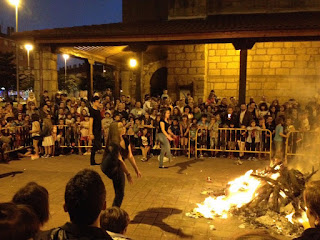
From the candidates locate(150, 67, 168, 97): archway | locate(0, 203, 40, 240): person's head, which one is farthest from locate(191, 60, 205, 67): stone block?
locate(0, 203, 40, 240): person's head

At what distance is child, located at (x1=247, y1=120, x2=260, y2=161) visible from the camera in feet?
32.8

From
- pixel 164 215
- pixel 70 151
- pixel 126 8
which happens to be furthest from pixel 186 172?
pixel 126 8

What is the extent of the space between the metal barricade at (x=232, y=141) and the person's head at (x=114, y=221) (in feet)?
24.3

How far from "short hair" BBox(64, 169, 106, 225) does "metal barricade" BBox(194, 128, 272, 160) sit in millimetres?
8402

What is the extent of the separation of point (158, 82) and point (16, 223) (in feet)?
65.3

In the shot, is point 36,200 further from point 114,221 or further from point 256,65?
point 256,65

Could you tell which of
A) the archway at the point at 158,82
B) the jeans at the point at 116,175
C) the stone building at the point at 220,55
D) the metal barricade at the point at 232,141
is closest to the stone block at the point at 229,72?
the stone building at the point at 220,55

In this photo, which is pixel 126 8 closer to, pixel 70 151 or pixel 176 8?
pixel 176 8

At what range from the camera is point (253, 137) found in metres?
10.1

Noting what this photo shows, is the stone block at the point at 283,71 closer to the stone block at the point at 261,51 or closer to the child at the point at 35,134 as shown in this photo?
the stone block at the point at 261,51

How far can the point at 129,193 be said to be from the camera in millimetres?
6781

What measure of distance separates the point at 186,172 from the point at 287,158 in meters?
3.71

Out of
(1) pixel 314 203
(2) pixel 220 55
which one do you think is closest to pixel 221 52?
(2) pixel 220 55

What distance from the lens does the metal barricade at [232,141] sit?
10.0 metres
